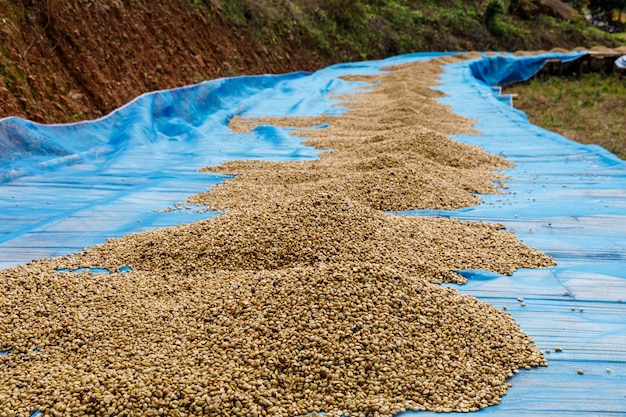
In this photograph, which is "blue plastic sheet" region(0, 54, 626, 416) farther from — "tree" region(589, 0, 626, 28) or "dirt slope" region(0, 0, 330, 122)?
"tree" region(589, 0, 626, 28)

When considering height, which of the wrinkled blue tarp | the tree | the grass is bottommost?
the grass

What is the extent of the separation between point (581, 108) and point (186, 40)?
24.1ft

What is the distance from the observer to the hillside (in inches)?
260

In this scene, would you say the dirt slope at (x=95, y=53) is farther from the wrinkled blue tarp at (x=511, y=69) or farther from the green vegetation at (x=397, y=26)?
the wrinkled blue tarp at (x=511, y=69)

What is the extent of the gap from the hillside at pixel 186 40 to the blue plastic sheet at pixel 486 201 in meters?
0.83

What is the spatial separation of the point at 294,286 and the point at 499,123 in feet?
20.0

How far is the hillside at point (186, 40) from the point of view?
260 inches

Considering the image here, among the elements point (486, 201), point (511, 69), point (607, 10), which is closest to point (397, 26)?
point (511, 69)

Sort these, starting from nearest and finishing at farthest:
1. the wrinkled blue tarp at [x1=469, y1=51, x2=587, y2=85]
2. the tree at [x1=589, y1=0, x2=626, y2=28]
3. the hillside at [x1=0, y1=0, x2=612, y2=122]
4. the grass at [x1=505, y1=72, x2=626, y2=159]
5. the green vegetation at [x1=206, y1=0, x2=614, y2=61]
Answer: the hillside at [x1=0, y1=0, x2=612, y2=122], the grass at [x1=505, y1=72, x2=626, y2=159], the green vegetation at [x1=206, y1=0, x2=614, y2=61], the wrinkled blue tarp at [x1=469, y1=51, x2=587, y2=85], the tree at [x1=589, y1=0, x2=626, y2=28]

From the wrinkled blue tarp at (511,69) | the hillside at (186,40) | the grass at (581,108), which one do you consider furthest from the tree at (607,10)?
the grass at (581,108)

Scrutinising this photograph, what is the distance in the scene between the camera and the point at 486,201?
A: 4.47 m

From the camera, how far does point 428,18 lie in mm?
20922

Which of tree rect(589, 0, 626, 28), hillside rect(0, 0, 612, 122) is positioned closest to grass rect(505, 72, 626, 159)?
hillside rect(0, 0, 612, 122)

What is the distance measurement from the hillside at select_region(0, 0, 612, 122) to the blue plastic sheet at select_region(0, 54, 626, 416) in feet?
2.72
